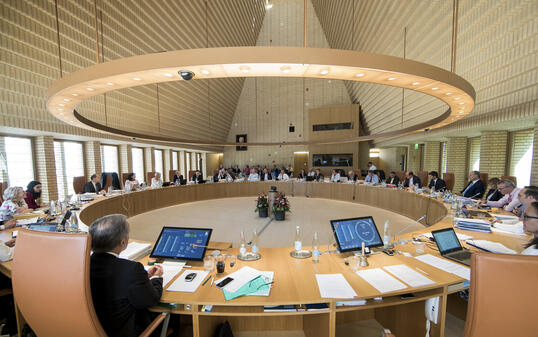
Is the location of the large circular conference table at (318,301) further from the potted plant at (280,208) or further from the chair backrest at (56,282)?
the potted plant at (280,208)

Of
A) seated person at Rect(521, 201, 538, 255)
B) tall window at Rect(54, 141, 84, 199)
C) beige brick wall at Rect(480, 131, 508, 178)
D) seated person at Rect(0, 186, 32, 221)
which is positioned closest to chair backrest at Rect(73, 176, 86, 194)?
tall window at Rect(54, 141, 84, 199)

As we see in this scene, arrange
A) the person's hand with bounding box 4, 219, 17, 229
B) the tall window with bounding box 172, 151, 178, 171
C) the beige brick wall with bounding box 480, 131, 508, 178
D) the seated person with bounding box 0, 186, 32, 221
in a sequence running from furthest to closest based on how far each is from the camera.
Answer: the tall window with bounding box 172, 151, 178, 171 < the beige brick wall with bounding box 480, 131, 508, 178 < the seated person with bounding box 0, 186, 32, 221 < the person's hand with bounding box 4, 219, 17, 229

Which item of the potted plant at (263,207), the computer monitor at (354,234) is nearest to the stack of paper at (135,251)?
the computer monitor at (354,234)

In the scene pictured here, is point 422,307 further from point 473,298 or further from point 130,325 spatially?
point 130,325

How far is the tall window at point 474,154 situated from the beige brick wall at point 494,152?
1.88 meters

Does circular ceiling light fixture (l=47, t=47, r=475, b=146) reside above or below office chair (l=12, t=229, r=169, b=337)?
above

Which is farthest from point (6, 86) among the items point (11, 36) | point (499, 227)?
point (499, 227)

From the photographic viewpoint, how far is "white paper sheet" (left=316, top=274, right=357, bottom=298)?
141cm

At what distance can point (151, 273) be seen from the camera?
5.20 feet

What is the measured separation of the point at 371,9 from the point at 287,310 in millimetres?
9018

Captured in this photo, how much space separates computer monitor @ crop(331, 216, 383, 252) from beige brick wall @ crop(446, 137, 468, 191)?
27.3 ft

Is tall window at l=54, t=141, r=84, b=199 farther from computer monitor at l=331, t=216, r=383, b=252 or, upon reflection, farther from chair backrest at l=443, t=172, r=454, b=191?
chair backrest at l=443, t=172, r=454, b=191

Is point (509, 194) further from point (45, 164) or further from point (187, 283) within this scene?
point (45, 164)

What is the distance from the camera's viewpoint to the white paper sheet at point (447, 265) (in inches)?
66.1
